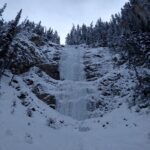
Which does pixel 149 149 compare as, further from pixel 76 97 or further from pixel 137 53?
pixel 76 97

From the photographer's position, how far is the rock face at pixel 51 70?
168 feet

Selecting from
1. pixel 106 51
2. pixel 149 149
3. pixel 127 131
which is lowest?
pixel 149 149

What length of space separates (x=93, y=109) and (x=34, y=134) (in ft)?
57.0

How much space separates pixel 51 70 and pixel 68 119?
691 inches

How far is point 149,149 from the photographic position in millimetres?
18250

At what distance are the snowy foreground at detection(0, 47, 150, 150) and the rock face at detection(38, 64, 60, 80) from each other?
4.62 feet

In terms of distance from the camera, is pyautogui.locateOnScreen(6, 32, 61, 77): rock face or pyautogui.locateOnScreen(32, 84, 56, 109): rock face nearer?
pyautogui.locateOnScreen(32, 84, 56, 109): rock face

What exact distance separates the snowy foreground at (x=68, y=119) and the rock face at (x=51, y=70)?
1410mm

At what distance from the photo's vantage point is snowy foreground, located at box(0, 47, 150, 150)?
839 inches

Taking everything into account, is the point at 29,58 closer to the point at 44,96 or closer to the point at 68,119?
the point at 44,96

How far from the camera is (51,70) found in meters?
52.5

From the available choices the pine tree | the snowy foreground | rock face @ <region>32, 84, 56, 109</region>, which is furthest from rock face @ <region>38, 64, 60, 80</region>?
the pine tree

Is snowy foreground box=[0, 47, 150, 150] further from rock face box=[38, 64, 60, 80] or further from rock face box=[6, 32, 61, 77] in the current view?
rock face box=[6, 32, 61, 77]

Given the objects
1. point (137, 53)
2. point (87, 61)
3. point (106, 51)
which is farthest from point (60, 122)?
point (106, 51)
